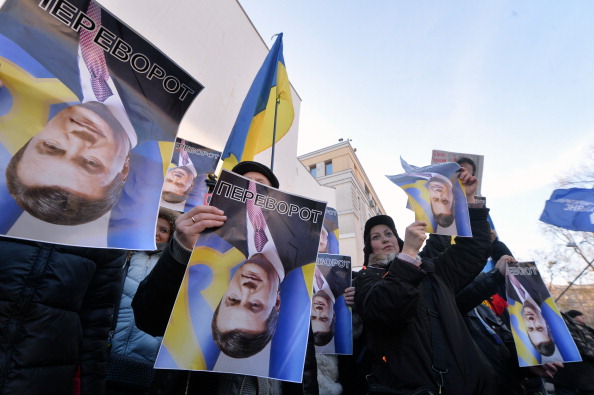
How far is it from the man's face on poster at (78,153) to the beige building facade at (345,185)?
19.1 m

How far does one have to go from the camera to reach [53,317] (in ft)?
4.09

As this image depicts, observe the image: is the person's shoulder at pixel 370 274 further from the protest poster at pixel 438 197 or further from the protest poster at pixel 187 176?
the protest poster at pixel 187 176

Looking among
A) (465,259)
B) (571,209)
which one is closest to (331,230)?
(465,259)

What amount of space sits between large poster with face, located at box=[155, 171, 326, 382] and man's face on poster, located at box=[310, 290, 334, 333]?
3.91 feet

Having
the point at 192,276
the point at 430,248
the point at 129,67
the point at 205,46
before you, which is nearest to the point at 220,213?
the point at 192,276

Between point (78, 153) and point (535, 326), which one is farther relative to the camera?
point (535, 326)

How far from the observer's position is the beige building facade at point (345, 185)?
70.5ft

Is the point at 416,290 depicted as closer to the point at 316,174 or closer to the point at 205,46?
the point at 205,46

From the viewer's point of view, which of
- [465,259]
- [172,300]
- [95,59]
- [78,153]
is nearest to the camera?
[78,153]

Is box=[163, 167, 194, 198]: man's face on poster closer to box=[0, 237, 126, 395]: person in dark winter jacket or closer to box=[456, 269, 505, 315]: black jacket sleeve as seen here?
box=[0, 237, 126, 395]: person in dark winter jacket

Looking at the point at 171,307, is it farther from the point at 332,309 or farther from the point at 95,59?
the point at 332,309

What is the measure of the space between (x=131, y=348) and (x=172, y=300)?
3.23ft

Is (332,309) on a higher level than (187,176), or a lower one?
lower

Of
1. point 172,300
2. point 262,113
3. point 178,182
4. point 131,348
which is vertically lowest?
point 131,348
